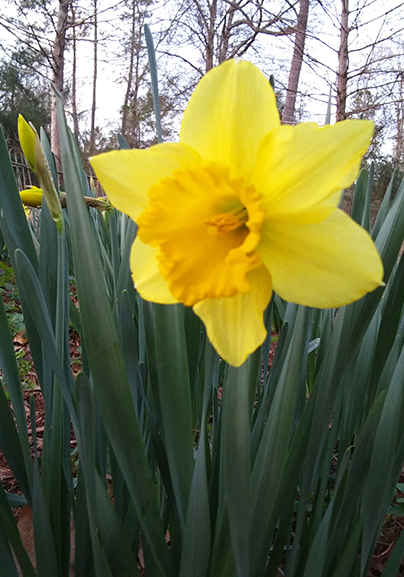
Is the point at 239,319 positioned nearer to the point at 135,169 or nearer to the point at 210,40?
the point at 135,169

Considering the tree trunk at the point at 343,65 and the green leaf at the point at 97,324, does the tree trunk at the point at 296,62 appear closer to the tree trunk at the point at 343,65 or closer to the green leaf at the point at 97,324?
the tree trunk at the point at 343,65

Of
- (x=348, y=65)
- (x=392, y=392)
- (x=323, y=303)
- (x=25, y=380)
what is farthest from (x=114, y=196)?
(x=348, y=65)

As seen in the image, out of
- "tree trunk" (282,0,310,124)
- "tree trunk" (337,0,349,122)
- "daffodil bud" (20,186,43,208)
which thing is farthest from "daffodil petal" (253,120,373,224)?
"tree trunk" (337,0,349,122)

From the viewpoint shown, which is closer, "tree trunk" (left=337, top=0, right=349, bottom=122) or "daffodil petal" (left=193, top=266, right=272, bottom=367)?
"daffodil petal" (left=193, top=266, right=272, bottom=367)

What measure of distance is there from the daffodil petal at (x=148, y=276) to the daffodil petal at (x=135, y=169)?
0.11ft

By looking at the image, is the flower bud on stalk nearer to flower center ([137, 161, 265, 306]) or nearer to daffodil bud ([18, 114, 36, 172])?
daffodil bud ([18, 114, 36, 172])

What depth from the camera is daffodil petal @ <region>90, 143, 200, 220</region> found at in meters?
0.33

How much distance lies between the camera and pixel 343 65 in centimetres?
394

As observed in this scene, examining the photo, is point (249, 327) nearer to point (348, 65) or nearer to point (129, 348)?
point (129, 348)

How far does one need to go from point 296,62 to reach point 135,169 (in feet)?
20.3

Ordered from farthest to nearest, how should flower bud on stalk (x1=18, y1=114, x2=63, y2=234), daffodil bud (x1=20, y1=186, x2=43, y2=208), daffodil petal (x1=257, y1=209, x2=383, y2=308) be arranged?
daffodil bud (x1=20, y1=186, x2=43, y2=208)
flower bud on stalk (x1=18, y1=114, x2=63, y2=234)
daffodil petal (x1=257, y1=209, x2=383, y2=308)

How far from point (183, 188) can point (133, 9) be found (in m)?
10.7

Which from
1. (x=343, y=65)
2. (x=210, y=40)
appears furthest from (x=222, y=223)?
(x=210, y=40)

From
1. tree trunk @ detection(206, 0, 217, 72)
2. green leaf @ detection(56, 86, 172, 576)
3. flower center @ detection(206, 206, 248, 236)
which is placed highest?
tree trunk @ detection(206, 0, 217, 72)
